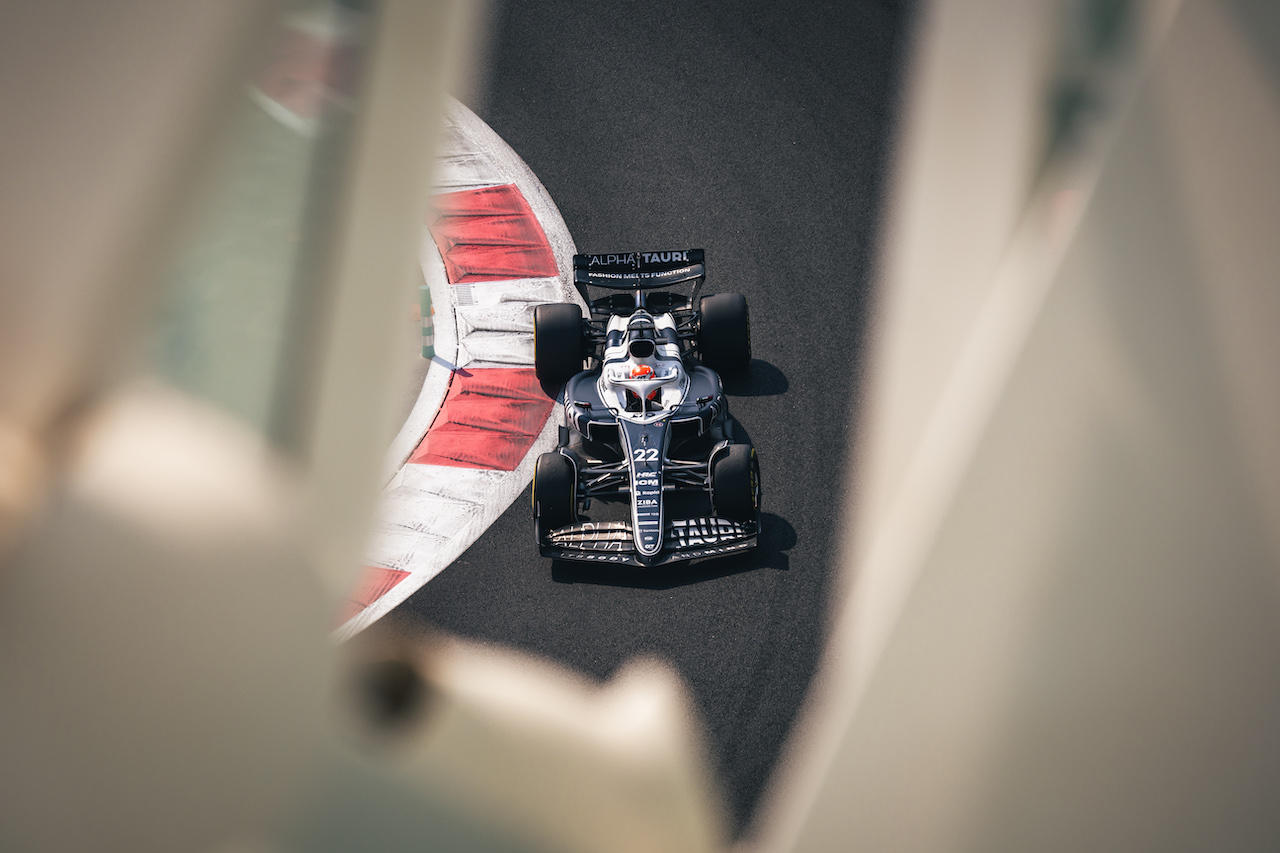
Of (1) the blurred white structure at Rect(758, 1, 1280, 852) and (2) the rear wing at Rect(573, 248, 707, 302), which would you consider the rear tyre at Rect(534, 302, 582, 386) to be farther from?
(1) the blurred white structure at Rect(758, 1, 1280, 852)

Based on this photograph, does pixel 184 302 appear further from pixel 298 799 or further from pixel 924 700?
pixel 924 700

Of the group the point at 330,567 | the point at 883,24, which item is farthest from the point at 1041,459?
the point at 883,24

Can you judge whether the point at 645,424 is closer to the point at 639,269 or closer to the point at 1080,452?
the point at 639,269

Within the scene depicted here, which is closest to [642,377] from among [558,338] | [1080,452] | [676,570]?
[558,338]

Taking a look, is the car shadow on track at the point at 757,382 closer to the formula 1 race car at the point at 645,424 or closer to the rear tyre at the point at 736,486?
the formula 1 race car at the point at 645,424

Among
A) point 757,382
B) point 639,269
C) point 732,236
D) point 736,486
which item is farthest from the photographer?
point 732,236

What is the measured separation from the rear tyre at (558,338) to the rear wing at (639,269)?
9.5 inches

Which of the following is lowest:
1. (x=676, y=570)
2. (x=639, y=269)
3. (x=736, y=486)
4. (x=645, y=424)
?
(x=676, y=570)

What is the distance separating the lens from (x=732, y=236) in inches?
265

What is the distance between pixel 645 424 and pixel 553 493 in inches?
27.0

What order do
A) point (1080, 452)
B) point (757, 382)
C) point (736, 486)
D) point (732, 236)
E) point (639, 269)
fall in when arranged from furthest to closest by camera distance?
point (732, 236), point (757, 382), point (639, 269), point (736, 486), point (1080, 452)

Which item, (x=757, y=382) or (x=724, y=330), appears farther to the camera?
(x=757, y=382)

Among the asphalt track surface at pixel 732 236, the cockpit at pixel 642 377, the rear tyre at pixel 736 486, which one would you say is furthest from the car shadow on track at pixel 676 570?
the cockpit at pixel 642 377

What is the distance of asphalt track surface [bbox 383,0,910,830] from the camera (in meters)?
4.73
